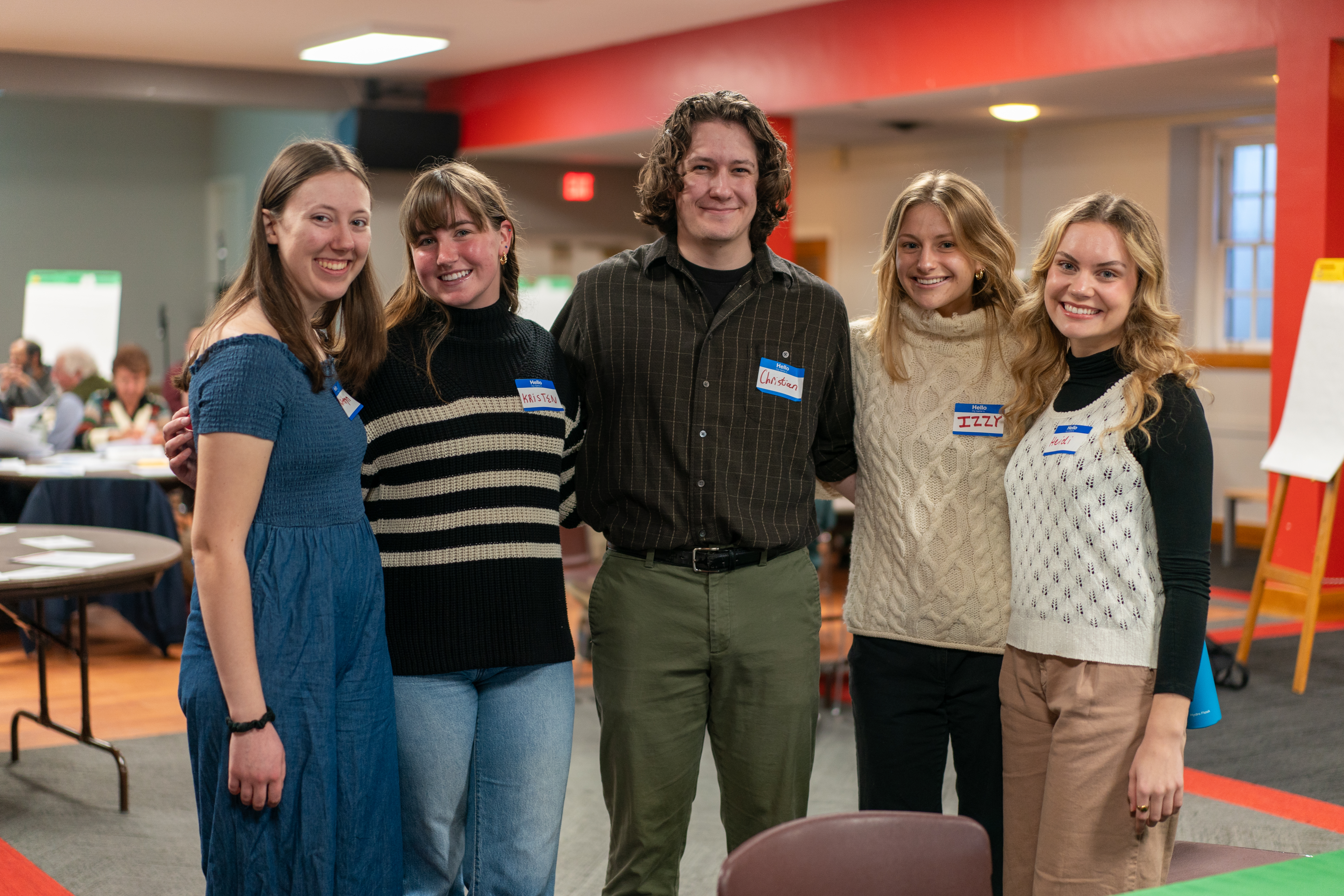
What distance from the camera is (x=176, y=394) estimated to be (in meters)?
7.80

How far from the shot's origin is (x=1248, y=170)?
28.8 ft

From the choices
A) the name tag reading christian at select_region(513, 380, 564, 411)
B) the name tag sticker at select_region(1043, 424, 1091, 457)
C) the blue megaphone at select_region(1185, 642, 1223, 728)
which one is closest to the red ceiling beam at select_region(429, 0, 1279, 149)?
the name tag sticker at select_region(1043, 424, 1091, 457)

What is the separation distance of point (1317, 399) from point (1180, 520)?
12.3 ft

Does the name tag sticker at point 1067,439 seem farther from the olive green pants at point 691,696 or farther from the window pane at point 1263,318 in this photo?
the window pane at point 1263,318

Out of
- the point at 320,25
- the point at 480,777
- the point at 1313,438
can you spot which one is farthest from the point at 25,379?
the point at 1313,438

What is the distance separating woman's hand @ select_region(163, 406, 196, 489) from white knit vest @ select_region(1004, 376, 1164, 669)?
1319 mm

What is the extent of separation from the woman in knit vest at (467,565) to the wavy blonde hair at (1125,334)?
0.80 meters

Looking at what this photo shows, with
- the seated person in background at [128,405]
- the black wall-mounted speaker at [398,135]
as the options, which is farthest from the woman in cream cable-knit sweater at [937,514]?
the black wall-mounted speaker at [398,135]

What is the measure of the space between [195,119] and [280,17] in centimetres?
647

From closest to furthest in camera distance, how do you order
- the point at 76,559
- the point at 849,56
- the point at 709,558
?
1. the point at 709,558
2. the point at 76,559
3. the point at 849,56

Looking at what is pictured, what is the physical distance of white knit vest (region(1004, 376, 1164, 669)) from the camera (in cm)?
188

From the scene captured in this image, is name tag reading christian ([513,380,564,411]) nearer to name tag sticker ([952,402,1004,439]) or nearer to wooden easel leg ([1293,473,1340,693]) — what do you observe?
name tag sticker ([952,402,1004,439])

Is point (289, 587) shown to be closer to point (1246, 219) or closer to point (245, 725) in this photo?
point (245, 725)

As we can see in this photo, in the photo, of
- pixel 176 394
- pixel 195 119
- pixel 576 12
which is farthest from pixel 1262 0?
pixel 195 119
